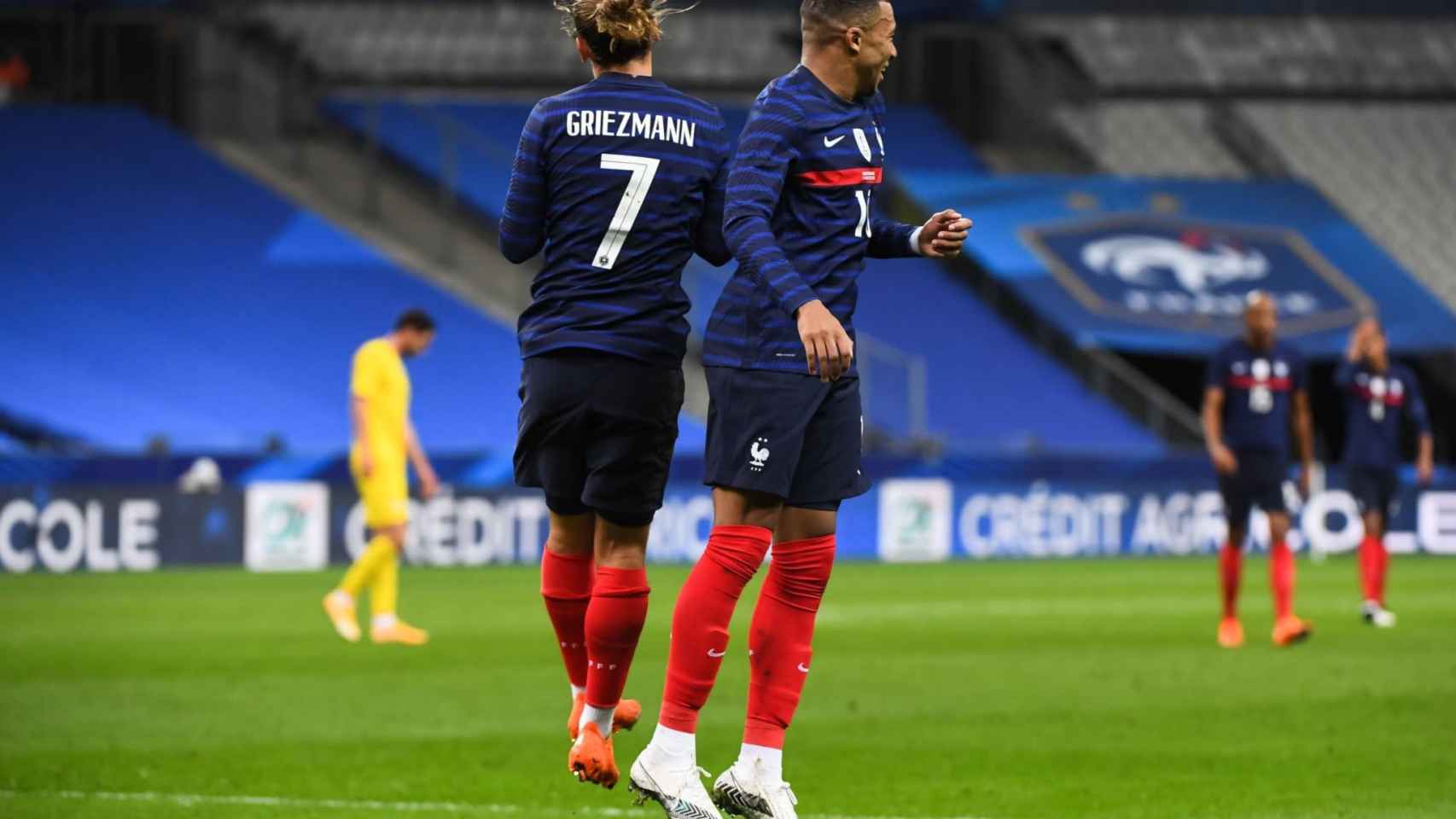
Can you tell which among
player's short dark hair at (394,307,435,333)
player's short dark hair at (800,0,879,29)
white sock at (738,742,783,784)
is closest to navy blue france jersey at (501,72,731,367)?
player's short dark hair at (800,0,879,29)

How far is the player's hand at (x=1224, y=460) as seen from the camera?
547 inches

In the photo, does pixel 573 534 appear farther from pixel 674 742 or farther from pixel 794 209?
pixel 794 209

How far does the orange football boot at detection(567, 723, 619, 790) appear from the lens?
653 centimetres

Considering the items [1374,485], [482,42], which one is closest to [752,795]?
[1374,485]

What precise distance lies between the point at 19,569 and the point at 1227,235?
684 inches

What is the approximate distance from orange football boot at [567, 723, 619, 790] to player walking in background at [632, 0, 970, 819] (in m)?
0.25

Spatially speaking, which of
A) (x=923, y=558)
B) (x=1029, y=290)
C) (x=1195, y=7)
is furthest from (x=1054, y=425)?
(x=1195, y=7)

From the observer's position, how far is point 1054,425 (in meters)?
28.4

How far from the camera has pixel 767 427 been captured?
20.8ft

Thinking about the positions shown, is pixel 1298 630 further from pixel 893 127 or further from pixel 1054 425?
pixel 893 127

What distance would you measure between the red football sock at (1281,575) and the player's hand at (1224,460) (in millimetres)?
542

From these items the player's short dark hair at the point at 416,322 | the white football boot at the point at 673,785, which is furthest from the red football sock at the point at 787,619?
the player's short dark hair at the point at 416,322

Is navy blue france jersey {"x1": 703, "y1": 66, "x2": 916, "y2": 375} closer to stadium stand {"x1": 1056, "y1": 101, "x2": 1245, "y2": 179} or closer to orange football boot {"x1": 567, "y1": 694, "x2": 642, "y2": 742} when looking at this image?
orange football boot {"x1": 567, "y1": 694, "x2": 642, "y2": 742}

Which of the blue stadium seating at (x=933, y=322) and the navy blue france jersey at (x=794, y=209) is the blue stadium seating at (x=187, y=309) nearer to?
the blue stadium seating at (x=933, y=322)
